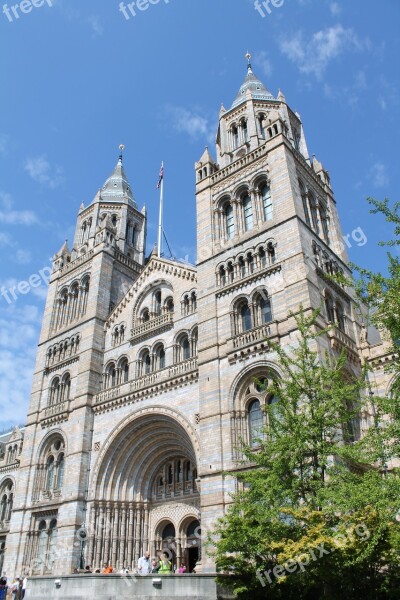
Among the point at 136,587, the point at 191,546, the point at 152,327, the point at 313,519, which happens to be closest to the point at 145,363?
the point at 152,327

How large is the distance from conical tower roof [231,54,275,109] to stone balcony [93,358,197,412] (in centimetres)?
1904

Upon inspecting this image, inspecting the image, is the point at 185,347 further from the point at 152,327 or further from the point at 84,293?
the point at 84,293

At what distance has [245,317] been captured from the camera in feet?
86.7

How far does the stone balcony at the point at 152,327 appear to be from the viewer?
30344 millimetres

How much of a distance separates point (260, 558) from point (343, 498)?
347 cm

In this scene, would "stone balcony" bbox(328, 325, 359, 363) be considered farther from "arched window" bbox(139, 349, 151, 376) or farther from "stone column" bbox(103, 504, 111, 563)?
"stone column" bbox(103, 504, 111, 563)

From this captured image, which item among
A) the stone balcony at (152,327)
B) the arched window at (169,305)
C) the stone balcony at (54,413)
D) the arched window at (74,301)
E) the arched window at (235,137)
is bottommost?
the stone balcony at (54,413)

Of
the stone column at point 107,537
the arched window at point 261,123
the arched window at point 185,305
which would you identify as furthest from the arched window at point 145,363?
the arched window at point 261,123

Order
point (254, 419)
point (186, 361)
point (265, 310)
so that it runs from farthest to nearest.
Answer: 1. point (186, 361)
2. point (265, 310)
3. point (254, 419)

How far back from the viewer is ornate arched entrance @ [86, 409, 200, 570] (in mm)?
27234

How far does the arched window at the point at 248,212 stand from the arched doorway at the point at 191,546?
1607 cm

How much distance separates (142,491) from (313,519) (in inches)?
671

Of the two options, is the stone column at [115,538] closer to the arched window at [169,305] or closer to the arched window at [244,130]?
the arched window at [169,305]

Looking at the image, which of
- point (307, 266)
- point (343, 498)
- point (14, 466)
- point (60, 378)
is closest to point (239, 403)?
point (307, 266)
